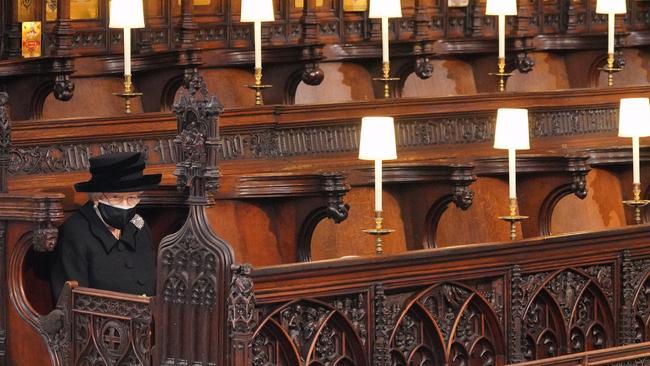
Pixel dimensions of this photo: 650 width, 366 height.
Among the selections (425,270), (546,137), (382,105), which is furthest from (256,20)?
(425,270)

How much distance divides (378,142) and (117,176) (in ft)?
5.17

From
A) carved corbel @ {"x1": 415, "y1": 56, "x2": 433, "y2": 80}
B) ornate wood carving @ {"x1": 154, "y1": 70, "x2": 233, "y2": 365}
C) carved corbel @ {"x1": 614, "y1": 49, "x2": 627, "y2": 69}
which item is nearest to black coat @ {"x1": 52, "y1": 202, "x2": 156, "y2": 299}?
ornate wood carving @ {"x1": 154, "y1": 70, "x2": 233, "y2": 365}

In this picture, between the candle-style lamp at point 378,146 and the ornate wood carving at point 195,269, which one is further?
the candle-style lamp at point 378,146

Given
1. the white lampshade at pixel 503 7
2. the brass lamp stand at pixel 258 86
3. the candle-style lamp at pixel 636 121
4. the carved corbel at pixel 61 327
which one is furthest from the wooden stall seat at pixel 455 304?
the white lampshade at pixel 503 7

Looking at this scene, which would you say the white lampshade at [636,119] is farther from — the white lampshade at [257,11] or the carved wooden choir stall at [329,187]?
the white lampshade at [257,11]

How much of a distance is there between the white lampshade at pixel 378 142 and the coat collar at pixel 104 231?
4.76 ft

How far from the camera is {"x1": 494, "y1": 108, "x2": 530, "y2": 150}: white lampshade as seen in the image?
9.69m

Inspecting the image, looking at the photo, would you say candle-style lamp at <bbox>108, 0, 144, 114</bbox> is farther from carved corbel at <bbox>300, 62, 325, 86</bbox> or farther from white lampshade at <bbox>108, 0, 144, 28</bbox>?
carved corbel at <bbox>300, 62, 325, 86</bbox>

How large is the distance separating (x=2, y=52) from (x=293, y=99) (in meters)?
1.84

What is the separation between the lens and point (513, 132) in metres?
9.70

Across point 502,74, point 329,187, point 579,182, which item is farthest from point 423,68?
point 329,187

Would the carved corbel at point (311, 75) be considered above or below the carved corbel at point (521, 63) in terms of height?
below

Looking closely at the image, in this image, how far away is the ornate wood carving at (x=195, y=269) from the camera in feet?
22.8

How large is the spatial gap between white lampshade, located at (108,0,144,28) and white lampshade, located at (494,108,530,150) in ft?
6.49
